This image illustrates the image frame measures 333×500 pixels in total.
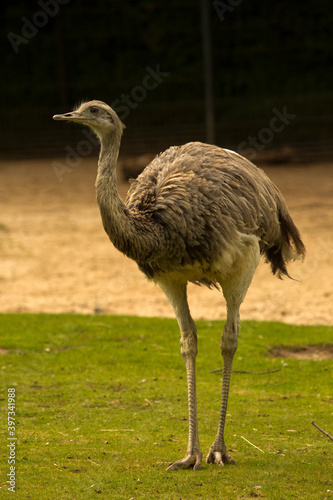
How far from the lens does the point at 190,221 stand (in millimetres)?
4121

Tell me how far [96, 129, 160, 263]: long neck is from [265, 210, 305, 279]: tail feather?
1.33 m

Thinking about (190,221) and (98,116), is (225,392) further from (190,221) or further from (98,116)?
(98,116)

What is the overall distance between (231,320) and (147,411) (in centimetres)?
100

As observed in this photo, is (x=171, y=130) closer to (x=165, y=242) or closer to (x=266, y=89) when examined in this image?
(x=266, y=89)

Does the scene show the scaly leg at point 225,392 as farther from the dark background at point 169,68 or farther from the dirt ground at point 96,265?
the dark background at point 169,68

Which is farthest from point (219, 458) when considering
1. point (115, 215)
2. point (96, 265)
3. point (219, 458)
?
point (96, 265)

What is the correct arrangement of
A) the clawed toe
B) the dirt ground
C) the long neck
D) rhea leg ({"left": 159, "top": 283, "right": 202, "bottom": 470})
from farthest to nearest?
1. the dirt ground
2. rhea leg ({"left": 159, "top": 283, "right": 202, "bottom": 470})
3. the clawed toe
4. the long neck

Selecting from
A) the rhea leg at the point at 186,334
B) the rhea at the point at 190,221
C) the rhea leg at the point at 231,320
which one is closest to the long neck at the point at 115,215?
the rhea at the point at 190,221

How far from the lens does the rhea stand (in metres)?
3.97

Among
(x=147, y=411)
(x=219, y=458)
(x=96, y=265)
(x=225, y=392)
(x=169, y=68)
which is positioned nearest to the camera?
(x=219, y=458)

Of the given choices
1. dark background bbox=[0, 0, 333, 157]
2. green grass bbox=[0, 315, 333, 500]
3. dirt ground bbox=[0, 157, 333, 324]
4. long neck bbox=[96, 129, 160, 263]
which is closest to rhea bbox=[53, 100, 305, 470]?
long neck bbox=[96, 129, 160, 263]

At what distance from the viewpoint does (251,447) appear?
4.52m

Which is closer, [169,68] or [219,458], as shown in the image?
[219,458]

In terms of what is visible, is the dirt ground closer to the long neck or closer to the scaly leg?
the scaly leg
